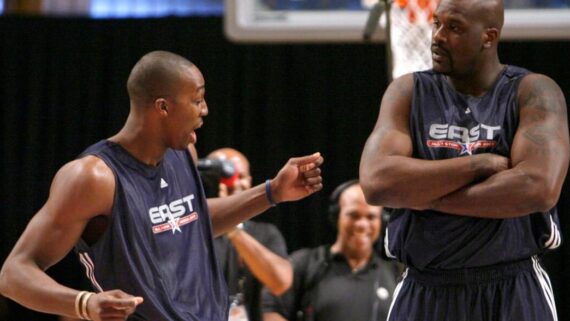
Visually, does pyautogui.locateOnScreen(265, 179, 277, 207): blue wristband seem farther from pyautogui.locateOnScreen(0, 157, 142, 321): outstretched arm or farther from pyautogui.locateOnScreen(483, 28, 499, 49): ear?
pyautogui.locateOnScreen(483, 28, 499, 49): ear

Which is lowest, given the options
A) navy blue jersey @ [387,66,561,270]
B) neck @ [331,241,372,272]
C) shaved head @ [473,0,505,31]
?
neck @ [331,241,372,272]

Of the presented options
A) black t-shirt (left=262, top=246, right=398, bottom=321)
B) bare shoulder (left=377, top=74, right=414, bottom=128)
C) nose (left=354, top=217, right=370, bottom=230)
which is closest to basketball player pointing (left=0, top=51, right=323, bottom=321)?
bare shoulder (left=377, top=74, right=414, bottom=128)

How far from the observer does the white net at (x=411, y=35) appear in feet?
17.9

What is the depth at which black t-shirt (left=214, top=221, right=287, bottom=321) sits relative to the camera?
6454 millimetres

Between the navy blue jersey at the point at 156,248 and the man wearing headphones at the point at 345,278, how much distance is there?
7.14ft

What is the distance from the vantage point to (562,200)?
30.0ft

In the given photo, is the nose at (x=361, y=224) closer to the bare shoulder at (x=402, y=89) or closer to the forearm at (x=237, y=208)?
the forearm at (x=237, y=208)

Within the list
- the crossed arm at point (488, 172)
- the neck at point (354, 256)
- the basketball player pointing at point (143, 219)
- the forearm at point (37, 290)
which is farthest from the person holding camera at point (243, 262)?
the crossed arm at point (488, 172)

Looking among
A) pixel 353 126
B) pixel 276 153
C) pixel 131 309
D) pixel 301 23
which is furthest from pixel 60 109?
pixel 131 309

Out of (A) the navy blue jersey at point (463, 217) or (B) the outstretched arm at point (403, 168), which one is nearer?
(B) the outstretched arm at point (403, 168)

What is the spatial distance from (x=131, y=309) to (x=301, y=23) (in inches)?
110

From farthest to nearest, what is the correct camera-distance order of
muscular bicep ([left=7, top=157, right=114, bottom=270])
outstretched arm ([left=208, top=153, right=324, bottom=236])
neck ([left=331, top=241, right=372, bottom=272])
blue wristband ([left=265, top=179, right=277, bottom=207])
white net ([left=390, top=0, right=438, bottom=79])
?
neck ([left=331, top=241, right=372, bottom=272]), white net ([left=390, top=0, right=438, bottom=79]), blue wristband ([left=265, top=179, right=277, bottom=207]), outstretched arm ([left=208, top=153, right=324, bottom=236]), muscular bicep ([left=7, top=157, right=114, bottom=270])

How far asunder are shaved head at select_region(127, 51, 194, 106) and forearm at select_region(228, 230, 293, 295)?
2.39 m

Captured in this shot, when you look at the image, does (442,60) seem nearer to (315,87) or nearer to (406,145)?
(406,145)
